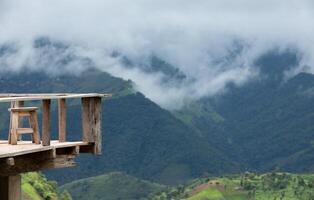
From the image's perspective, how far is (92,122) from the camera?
67.4 feet

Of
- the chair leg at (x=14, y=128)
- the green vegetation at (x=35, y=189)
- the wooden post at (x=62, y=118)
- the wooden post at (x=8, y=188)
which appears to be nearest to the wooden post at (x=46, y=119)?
the chair leg at (x=14, y=128)

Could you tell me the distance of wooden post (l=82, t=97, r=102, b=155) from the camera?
20547 millimetres

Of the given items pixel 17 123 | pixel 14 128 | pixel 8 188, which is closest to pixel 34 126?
pixel 17 123

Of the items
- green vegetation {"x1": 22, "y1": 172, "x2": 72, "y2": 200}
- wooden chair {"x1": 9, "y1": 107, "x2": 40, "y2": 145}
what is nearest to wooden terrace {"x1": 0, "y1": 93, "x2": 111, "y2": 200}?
wooden chair {"x1": 9, "y1": 107, "x2": 40, "y2": 145}

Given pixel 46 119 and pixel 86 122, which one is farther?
pixel 86 122

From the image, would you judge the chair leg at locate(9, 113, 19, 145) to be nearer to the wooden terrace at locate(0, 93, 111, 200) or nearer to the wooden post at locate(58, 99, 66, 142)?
the wooden terrace at locate(0, 93, 111, 200)

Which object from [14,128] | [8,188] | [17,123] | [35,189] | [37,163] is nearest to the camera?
[8,188]

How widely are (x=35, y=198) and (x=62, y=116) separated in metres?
61.4

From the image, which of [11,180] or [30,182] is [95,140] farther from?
[30,182]

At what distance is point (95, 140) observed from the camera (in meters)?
20.5

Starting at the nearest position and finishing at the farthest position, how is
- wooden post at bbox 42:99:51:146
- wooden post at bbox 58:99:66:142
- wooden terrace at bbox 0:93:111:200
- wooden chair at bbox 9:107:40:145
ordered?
wooden terrace at bbox 0:93:111:200
wooden post at bbox 42:99:51:146
wooden chair at bbox 9:107:40:145
wooden post at bbox 58:99:66:142

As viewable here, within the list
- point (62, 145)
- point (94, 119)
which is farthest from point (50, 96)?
point (94, 119)

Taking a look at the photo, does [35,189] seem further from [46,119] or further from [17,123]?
[46,119]

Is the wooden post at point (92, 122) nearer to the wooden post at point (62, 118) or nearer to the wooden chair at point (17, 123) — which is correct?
the wooden post at point (62, 118)
